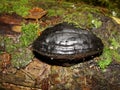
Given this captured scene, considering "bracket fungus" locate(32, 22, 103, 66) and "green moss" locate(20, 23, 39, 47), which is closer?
"bracket fungus" locate(32, 22, 103, 66)

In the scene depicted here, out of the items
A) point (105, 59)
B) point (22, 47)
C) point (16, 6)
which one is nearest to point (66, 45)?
point (105, 59)

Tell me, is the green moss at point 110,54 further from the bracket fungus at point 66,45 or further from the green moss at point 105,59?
the bracket fungus at point 66,45

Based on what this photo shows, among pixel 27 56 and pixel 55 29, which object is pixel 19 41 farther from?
pixel 55 29

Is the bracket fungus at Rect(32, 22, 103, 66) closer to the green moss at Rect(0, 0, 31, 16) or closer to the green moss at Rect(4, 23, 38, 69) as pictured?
the green moss at Rect(4, 23, 38, 69)

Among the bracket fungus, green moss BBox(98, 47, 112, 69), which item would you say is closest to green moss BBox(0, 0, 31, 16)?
the bracket fungus

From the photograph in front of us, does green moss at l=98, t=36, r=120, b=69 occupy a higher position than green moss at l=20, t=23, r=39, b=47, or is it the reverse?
green moss at l=20, t=23, r=39, b=47

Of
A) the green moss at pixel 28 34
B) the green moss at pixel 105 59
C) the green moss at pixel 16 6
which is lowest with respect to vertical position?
the green moss at pixel 105 59

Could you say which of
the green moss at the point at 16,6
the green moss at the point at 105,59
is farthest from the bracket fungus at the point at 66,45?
the green moss at the point at 16,6

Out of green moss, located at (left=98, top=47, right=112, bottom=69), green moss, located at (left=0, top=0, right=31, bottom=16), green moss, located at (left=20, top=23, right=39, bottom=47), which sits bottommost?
green moss, located at (left=98, top=47, right=112, bottom=69)
